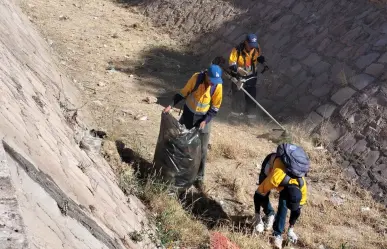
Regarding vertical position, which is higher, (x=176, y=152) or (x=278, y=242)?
(x=176, y=152)

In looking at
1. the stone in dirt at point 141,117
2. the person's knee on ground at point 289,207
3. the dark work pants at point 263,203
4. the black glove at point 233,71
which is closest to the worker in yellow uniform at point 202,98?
the dark work pants at point 263,203

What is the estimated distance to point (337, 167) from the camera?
24.2 feet

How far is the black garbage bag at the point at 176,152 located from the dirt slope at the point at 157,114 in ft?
1.41

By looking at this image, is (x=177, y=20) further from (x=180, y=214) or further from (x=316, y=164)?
(x=180, y=214)

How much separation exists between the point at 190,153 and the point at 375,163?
2.70m

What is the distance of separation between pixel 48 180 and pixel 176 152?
8.58ft

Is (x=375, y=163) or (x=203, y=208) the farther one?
(x=375, y=163)

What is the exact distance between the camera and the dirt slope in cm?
618

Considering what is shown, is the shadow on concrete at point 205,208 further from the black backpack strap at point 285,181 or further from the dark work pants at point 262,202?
the black backpack strap at point 285,181

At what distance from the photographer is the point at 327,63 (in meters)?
8.70

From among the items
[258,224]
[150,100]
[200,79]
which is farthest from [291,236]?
[150,100]

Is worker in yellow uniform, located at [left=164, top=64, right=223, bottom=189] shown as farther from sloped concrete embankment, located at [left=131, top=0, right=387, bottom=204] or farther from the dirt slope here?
sloped concrete embankment, located at [left=131, top=0, right=387, bottom=204]

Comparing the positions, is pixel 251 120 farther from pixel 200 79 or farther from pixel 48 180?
pixel 48 180

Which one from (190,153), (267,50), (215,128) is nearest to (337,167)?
(215,128)
